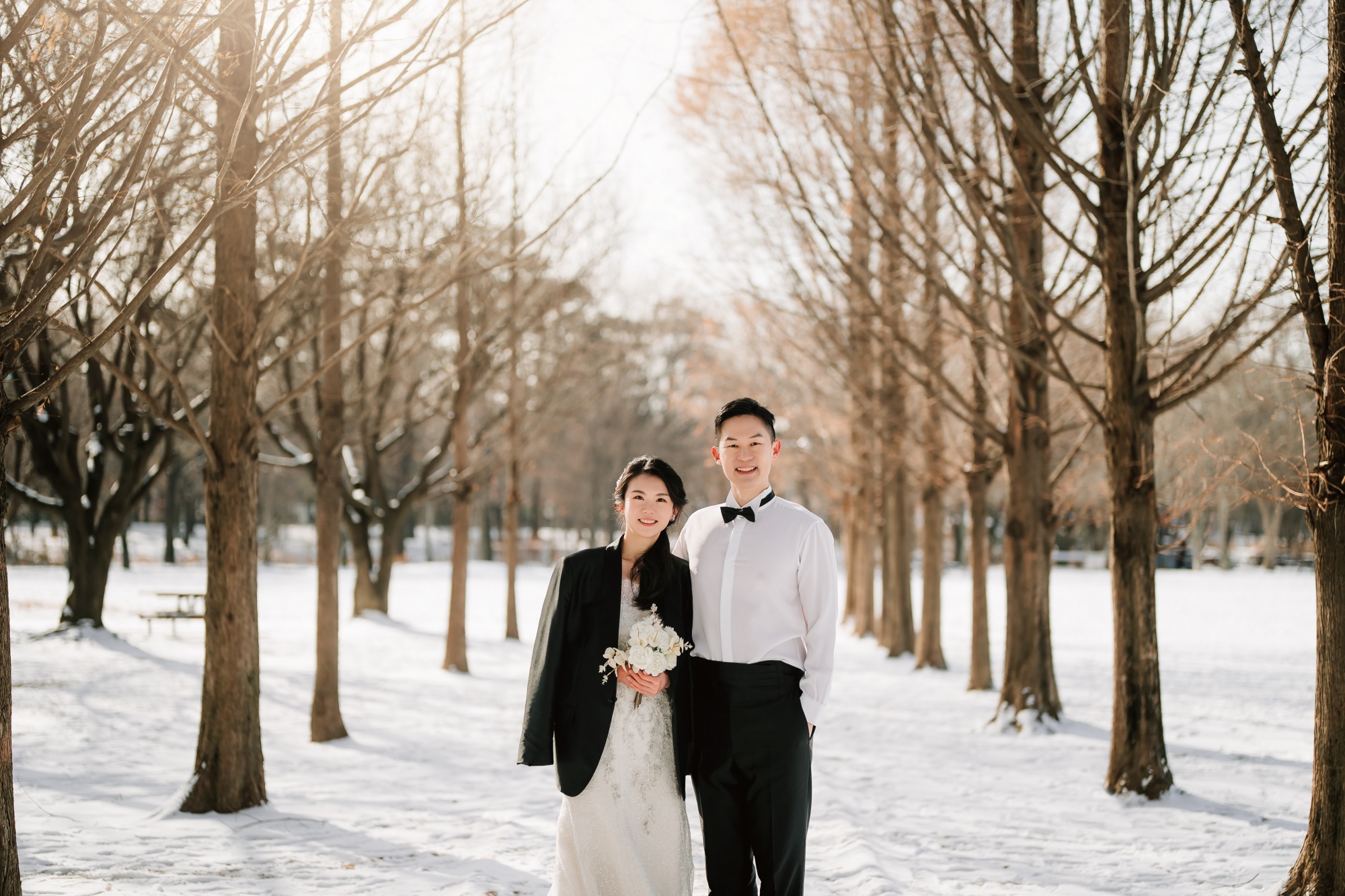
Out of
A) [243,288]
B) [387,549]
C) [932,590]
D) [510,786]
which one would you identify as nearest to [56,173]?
[243,288]

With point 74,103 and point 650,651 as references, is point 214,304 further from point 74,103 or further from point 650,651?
point 650,651

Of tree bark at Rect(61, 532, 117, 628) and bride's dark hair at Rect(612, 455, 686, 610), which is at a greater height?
bride's dark hair at Rect(612, 455, 686, 610)

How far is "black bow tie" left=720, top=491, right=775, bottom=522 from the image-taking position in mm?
3641

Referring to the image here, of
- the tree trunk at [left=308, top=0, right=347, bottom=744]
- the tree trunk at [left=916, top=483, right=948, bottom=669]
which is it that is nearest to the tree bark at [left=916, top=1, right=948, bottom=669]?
the tree trunk at [left=916, top=483, right=948, bottom=669]

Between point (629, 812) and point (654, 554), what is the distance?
0.93 meters

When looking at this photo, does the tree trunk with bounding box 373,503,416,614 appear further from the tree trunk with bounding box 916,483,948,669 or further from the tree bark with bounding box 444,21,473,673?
the tree trunk with bounding box 916,483,948,669

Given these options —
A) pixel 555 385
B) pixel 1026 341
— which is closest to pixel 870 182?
pixel 1026 341

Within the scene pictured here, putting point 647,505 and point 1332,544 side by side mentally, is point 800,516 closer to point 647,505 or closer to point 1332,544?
point 647,505

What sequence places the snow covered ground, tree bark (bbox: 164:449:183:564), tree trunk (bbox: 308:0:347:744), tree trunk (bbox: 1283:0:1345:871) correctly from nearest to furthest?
tree trunk (bbox: 1283:0:1345:871)
the snow covered ground
tree trunk (bbox: 308:0:347:744)
tree bark (bbox: 164:449:183:564)

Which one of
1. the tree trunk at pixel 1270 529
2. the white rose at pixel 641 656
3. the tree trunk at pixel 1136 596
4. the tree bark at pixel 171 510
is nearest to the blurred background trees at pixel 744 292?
the tree trunk at pixel 1136 596

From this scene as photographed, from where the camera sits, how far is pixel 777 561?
11.6ft

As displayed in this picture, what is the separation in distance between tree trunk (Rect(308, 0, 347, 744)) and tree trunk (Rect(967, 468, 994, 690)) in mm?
6764

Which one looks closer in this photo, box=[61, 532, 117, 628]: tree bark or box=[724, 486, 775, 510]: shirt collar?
box=[724, 486, 775, 510]: shirt collar

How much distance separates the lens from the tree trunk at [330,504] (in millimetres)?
8016
